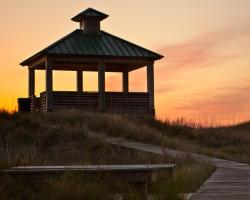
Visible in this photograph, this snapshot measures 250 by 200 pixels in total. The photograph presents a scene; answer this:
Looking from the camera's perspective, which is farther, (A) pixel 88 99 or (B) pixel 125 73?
(B) pixel 125 73

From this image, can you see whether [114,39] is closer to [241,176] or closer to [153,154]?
[153,154]

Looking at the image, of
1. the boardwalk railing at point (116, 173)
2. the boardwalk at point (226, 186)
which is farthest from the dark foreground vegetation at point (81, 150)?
the boardwalk at point (226, 186)

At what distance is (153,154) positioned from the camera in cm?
1628

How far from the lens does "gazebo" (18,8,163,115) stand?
2655cm

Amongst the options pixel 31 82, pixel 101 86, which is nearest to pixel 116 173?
pixel 101 86

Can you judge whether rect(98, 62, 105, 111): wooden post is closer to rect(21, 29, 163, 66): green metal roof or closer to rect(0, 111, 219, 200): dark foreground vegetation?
rect(21, 29, 163, 66): green metal roof

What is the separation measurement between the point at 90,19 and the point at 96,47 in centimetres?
213

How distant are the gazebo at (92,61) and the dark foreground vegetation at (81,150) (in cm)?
189

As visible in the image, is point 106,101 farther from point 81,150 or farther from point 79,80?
point 81,150

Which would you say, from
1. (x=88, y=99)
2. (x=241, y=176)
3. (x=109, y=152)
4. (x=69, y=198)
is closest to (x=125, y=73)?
(x=88, y=99)

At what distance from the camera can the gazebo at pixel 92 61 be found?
2655 centimetres

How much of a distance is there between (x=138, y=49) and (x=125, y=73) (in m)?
2.59

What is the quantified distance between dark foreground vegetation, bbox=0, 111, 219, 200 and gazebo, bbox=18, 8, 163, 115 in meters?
1.89

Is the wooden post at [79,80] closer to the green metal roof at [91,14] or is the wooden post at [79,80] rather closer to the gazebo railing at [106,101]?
the gazebo railing at [106,101]
